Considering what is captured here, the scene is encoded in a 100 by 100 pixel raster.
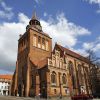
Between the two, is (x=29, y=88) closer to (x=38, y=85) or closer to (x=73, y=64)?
(x=38, y=85)

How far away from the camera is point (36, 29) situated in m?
47.9

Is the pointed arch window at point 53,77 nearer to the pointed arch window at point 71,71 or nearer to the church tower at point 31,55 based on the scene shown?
the church tower at point 31,55

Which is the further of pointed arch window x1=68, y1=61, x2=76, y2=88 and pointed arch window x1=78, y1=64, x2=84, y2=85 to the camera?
pointed arch window x1=78, y1=64, x2=84, y2=85

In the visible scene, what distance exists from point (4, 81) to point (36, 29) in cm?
4441

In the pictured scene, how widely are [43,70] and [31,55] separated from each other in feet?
20.1

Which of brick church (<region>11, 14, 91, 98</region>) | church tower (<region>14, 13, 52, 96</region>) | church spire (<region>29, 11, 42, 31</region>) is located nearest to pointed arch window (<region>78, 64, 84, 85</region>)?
brick church (<region>11, 14, 91, 98</region>)

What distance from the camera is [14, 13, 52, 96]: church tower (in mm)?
40562

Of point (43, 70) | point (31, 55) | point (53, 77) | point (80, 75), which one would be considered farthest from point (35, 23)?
point (80, 75)

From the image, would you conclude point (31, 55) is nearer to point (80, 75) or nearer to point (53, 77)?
point (53, 77)

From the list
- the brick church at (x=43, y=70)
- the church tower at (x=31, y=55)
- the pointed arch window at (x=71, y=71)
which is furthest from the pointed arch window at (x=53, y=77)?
the pointed arch window at (x=71, y=71)

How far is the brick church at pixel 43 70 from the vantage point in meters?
38.9

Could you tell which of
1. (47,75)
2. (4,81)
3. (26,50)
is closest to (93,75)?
(47,75)

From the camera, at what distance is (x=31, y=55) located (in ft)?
143

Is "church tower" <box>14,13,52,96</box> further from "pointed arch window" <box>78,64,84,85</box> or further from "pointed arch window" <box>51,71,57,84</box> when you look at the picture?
"pointed arch window" <box>78,64,84,85</box>
